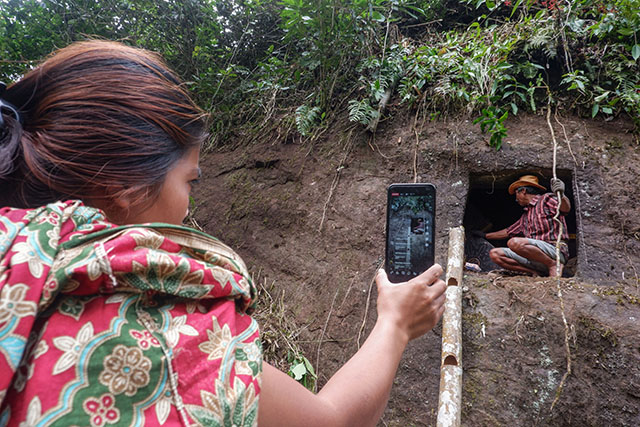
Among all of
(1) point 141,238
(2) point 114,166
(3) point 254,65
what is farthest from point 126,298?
(3) point 254,65

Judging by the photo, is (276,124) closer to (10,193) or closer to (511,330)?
(511,330)

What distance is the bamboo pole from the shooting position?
2504 millimetres

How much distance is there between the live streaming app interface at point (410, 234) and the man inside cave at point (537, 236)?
1.89m

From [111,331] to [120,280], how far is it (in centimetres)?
8

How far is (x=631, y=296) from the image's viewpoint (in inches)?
114

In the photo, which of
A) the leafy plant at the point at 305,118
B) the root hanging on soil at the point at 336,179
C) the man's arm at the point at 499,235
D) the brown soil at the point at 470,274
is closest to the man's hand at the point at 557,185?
the brown soil at the point at 470,274

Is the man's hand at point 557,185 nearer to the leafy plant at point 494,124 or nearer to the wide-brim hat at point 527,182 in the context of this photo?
the wide-brim hat at point 527,182

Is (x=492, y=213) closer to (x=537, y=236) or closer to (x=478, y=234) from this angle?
(x=478, y=234)

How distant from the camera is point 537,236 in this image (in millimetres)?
3730

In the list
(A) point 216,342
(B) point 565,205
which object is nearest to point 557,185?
(B) point 565,205

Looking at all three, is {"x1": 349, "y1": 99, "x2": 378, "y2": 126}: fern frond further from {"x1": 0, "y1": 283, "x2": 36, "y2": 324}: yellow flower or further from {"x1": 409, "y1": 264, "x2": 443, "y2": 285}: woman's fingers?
{"x1": 0, "y1": 283, "x2": 36, "y2": 324}: yellow flower

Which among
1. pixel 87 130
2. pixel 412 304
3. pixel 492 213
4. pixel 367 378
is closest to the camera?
pixel 87 130

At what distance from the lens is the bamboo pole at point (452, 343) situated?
98.6 inches

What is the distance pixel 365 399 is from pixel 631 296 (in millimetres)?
2892
